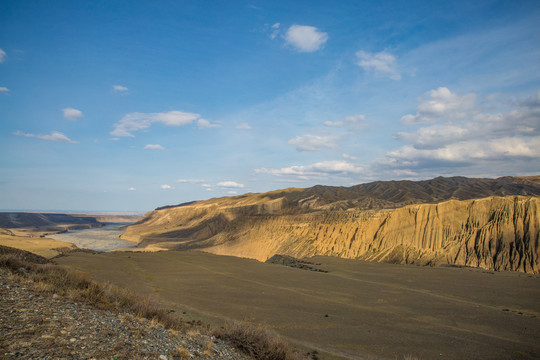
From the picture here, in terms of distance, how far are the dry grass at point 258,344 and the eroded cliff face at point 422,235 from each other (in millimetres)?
24870

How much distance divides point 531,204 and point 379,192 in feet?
182

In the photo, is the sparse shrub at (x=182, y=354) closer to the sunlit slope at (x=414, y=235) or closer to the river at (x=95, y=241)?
the sunlit slope at (x=414, y=235)

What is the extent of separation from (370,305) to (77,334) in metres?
10.9

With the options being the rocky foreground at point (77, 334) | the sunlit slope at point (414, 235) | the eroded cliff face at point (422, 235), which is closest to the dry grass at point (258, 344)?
the rocky foreground at point (77, 334)

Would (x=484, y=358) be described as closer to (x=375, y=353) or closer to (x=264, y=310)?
(x=375, y=353)

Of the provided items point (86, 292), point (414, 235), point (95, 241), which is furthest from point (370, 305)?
point (95, 241)

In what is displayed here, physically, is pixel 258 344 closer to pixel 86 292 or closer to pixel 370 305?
pixel 86 292

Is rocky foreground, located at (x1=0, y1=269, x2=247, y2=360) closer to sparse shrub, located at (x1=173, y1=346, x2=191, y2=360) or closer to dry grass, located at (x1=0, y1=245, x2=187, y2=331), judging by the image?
sparse shrub, located at (x1=173, y1=346, x2=191, y2=360)

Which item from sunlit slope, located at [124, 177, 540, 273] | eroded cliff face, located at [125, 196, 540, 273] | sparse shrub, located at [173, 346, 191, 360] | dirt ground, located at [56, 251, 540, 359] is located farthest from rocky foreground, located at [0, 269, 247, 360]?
sunlit slope, located at [124, 177, 540, 273]

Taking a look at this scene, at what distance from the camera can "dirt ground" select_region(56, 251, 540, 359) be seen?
852 cm

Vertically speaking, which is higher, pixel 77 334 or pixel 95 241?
pixel 77 334

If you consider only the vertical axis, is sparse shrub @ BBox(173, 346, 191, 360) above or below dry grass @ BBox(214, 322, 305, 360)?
above

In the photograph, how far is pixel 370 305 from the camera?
1278 centimetres

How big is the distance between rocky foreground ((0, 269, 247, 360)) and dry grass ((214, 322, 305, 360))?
0.99 feet
